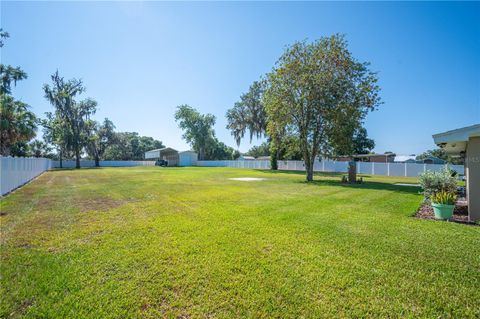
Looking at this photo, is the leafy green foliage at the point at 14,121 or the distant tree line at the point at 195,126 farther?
the distant tree line at the point at 195,126

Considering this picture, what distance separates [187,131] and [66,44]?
39059 mm

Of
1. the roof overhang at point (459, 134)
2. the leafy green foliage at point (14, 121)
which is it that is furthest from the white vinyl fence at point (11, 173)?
the roof overhang at point (459, 134)

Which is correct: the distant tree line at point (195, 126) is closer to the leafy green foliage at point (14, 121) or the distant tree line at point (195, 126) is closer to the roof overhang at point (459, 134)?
the leafy green foliage at point (14, 121)

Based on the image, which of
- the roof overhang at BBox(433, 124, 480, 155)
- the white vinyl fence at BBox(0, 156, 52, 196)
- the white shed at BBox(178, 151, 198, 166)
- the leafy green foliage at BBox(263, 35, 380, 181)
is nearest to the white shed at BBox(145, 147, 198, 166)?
the white shed at BBox(178, 151, 198, 166)

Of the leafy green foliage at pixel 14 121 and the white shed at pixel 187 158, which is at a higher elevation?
the leafy green foliage at pixel 14 121

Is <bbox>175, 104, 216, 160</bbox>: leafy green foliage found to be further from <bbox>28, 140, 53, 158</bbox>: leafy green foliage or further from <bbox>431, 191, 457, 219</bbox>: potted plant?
<bbox>431, 191, 457, 219</bbox>: potted plant

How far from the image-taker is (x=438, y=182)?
20.1 ft

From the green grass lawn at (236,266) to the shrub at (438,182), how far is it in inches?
52.5

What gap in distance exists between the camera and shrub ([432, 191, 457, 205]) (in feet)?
18.4

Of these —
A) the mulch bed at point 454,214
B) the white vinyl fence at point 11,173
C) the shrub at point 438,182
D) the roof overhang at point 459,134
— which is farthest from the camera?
the white vinyl fence at point 11,173

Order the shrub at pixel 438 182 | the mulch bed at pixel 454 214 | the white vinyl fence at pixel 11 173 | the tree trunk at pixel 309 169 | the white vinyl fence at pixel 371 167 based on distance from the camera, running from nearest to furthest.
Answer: the mulch bed at pixel 454 214, the shrub at pixel 438 182, the white vinyl fence at pixel 11 173, the tree trunk at pixel 309 169, the white vinyl fence at pixel 371 167

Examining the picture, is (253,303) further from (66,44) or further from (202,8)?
(66,44)

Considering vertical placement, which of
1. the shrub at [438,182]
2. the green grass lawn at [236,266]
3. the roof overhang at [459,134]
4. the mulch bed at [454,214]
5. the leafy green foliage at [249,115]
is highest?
the leafy green foliage at [249,115]

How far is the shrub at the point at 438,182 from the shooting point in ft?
19.5
